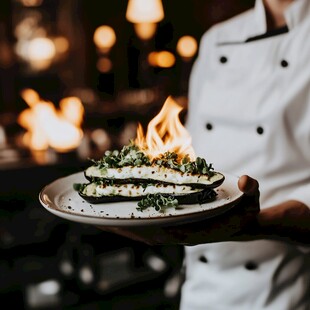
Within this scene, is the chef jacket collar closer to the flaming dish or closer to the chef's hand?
the flaming dish

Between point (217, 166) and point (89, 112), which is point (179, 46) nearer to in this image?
point (89, 112)

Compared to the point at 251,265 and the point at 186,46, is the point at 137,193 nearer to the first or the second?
the point at 251,265

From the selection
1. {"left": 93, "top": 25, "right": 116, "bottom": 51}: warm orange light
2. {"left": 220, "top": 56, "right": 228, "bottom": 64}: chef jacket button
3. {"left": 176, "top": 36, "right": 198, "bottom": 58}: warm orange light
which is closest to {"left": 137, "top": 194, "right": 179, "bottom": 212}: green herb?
{"left": 220, "top": 56, "right": 228, "bottom": 64}: chef jacket button

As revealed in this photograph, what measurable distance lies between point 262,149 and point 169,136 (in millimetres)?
413

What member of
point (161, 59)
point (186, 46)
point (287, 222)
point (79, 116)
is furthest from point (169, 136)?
point (186, 46)

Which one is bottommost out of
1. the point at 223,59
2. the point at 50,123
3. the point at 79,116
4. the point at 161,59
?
the point at 79,116

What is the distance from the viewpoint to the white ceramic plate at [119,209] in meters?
1.43

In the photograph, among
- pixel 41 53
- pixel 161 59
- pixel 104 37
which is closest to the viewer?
pixel 41 53

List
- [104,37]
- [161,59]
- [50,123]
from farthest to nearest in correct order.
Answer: [161,59] < [104,37] < [50,123]

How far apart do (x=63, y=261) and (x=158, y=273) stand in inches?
31.9

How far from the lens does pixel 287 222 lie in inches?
75.4

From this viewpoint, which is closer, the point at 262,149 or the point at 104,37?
the point at 262,149

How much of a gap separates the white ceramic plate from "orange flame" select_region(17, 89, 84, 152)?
3027 millimetres

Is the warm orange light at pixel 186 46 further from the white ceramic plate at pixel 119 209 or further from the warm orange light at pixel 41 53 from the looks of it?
the white ceramic plate at pixel 119 209
